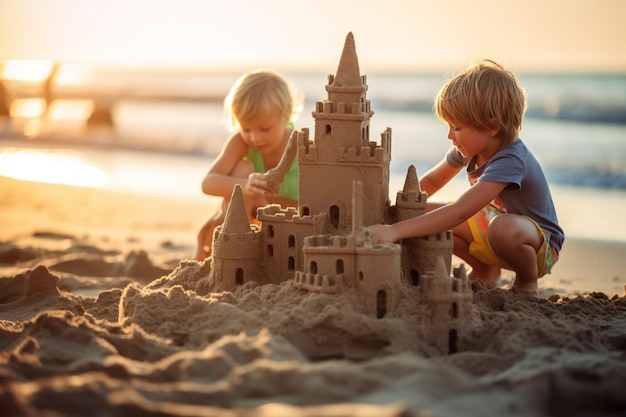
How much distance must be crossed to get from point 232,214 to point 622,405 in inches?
121

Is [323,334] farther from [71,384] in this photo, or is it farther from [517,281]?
[517,281]

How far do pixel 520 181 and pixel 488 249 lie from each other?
0.89 m

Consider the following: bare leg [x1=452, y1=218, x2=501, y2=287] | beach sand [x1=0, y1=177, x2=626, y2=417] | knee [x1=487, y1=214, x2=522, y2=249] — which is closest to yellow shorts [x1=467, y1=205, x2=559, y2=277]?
bare leg [x1=452, y1=218, x2=501, y2=287]

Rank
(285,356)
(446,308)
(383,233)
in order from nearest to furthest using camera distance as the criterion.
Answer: (285,356)
(446,308)
(383,233)

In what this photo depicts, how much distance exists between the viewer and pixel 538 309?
6.56 meters

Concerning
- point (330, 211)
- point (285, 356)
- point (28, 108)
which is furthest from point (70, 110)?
point (285, 356)

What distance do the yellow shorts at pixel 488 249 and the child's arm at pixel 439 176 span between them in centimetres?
50

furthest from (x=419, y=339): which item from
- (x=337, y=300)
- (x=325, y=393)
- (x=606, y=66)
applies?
(x=606, y=66)

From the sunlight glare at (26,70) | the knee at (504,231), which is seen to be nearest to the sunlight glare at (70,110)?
the sunlight glare at (26,70)

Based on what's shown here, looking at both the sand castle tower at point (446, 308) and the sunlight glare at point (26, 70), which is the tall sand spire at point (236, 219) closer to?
the sand castle tower at point (446, 308)

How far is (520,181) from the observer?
716 cm

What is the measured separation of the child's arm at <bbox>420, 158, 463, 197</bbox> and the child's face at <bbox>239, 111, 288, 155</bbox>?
1.67 m

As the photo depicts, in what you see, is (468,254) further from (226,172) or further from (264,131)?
(226,172)

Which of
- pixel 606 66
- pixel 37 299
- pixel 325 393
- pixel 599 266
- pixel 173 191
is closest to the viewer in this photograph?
pixel 325 393
